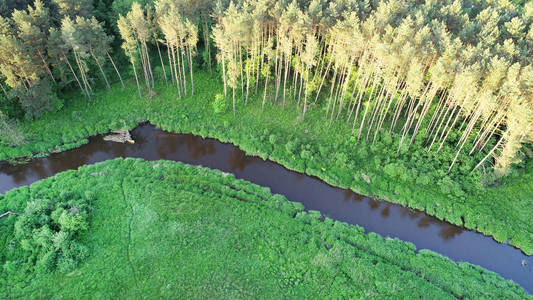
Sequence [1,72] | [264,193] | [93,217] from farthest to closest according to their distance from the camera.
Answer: [1,72], [264,193], [93,217]

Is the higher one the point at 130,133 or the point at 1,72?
the point at 1,72

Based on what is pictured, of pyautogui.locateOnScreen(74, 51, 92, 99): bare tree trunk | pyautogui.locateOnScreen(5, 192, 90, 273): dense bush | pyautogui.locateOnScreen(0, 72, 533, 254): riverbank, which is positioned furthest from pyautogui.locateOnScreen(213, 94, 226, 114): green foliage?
pyautogui.locateOnScreen(5, 192, 90, 273): dense bush

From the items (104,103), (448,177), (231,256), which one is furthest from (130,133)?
(448,177)

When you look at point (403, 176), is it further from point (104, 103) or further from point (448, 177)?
point (104, 103)

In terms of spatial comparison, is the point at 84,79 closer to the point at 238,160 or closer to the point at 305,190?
the point at 238,160

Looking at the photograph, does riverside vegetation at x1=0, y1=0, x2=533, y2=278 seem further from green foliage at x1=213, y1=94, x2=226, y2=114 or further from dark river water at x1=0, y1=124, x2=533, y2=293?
dark river water at x1=0, y1=124, x2=533, y2=293

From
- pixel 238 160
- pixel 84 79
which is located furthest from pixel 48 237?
pixel 84 79

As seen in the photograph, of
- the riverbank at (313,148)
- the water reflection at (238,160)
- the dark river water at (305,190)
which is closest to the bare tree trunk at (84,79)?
the riverbank at (313,148)
